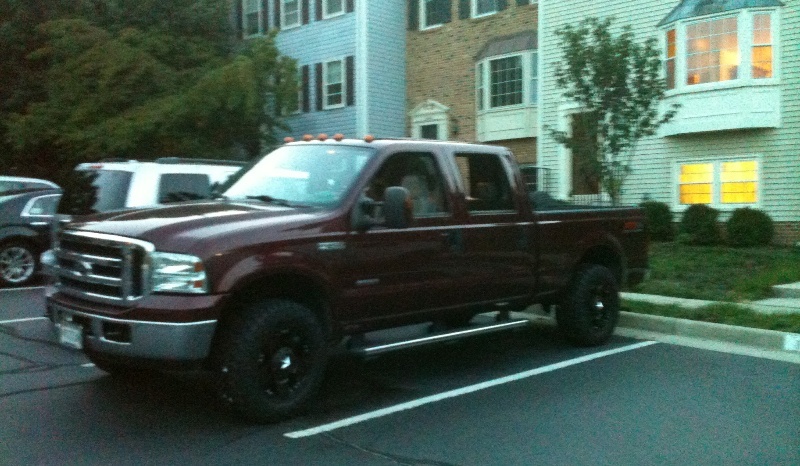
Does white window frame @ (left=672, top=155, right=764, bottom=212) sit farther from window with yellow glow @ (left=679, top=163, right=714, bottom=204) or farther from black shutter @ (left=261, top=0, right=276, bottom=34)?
black shutter @ (left=261, top=0, right=276, bottom=34)

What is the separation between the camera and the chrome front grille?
5.24 meters

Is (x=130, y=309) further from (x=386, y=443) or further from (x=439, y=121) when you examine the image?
(x=439, y=121)

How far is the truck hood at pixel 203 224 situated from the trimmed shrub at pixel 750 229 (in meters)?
13.6

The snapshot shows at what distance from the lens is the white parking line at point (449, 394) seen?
5484 mm

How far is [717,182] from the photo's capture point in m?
18.8

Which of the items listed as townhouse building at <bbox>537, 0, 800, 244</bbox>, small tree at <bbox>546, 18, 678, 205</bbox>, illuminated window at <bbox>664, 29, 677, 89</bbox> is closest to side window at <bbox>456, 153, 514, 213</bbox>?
small tree at <bbox>546, 18, 678, 205</bbox>

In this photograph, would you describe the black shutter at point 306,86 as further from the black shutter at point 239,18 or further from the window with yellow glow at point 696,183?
the window with yellow glow at point 696,183

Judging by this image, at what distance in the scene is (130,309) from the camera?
5.20 m

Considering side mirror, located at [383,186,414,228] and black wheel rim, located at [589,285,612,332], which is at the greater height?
side mirror, located at [383,186,414,228]

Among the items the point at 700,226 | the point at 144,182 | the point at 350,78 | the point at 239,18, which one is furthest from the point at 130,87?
the point at 700,226

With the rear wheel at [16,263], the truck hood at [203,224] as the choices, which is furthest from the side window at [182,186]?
the rear wheel at [16,263]

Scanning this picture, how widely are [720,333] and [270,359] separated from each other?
5.14 meters

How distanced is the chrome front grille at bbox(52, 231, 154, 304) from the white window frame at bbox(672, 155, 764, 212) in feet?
50.7

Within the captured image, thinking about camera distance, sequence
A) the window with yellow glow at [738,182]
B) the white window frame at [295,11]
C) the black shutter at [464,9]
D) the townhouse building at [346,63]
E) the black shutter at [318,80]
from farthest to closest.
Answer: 1. the white window frame at [295,11]
2. the black shutter at [318,80]
3. the townhouse building at [346,63]
4. the black shutter at [464,9]
5. the window with yellow glow at [738,182]
